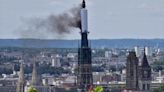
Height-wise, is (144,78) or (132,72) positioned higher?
(132,72)

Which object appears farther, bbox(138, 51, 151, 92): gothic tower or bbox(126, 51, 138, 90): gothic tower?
A: bbox(126, 51, 138, 90): gothic tower

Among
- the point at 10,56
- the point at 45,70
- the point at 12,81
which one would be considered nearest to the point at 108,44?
the point at 10,56

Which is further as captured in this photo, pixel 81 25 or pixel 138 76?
pixel 138 76

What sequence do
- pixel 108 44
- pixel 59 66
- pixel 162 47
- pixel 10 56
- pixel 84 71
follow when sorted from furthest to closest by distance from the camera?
pixel 108 44
pixel 162 47
pixel 10 56
pixel 59 66
pixel 84 71

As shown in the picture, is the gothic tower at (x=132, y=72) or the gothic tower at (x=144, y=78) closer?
the gothic tower at (x=144, y=78)

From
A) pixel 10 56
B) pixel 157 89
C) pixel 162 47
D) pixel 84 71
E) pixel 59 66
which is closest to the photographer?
pixel 84 71

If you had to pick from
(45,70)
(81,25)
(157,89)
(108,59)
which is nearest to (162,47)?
(108,59)

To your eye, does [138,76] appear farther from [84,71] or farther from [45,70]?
[45,70]

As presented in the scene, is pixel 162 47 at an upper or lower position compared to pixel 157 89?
upper

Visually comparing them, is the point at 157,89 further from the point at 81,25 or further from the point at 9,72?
the point at 9,72
